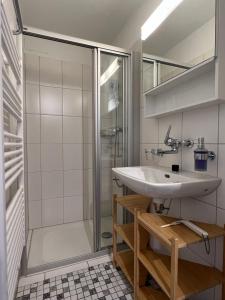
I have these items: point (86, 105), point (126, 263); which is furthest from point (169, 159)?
point (86, 105)

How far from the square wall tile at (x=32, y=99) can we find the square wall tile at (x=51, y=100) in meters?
0.05

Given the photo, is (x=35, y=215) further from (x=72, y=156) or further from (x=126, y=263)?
(x=126, y=263)

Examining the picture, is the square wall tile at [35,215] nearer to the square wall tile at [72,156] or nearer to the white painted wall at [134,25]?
the square wall tile at [72,156]

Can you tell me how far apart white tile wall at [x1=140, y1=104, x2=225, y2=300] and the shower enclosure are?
0.53 meters

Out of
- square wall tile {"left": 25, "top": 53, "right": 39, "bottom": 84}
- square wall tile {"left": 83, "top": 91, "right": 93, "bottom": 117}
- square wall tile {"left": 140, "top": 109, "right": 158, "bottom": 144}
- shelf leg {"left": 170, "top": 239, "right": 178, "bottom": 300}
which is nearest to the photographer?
shelf leg {"left": 170, "top": 239, "right": 178, "bottom": 300}

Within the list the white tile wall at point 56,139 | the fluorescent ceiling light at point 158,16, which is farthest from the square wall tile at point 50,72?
the fluorescent ceiling light at point 158,16

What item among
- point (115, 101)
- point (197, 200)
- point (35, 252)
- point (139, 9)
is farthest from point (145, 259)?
point (139, 9)

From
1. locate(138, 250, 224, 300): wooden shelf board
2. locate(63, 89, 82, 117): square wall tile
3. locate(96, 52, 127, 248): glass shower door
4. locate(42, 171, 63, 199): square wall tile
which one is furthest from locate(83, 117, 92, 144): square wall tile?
locate(138, 250, 224, 300): wooden shelf board

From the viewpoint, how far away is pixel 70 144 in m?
2.23

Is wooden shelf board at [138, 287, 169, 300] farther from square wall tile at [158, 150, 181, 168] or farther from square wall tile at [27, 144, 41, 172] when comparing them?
square wall tile at [27, 144, 41, 172]

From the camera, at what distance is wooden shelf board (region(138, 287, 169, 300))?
3.41 feet

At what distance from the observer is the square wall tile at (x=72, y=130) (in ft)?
7.22

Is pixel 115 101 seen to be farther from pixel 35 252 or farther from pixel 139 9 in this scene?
pixel 35 252

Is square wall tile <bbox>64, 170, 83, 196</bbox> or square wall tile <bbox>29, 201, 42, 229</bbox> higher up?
square wall tile <bbox>64, 170, 83, 196</bbox>
